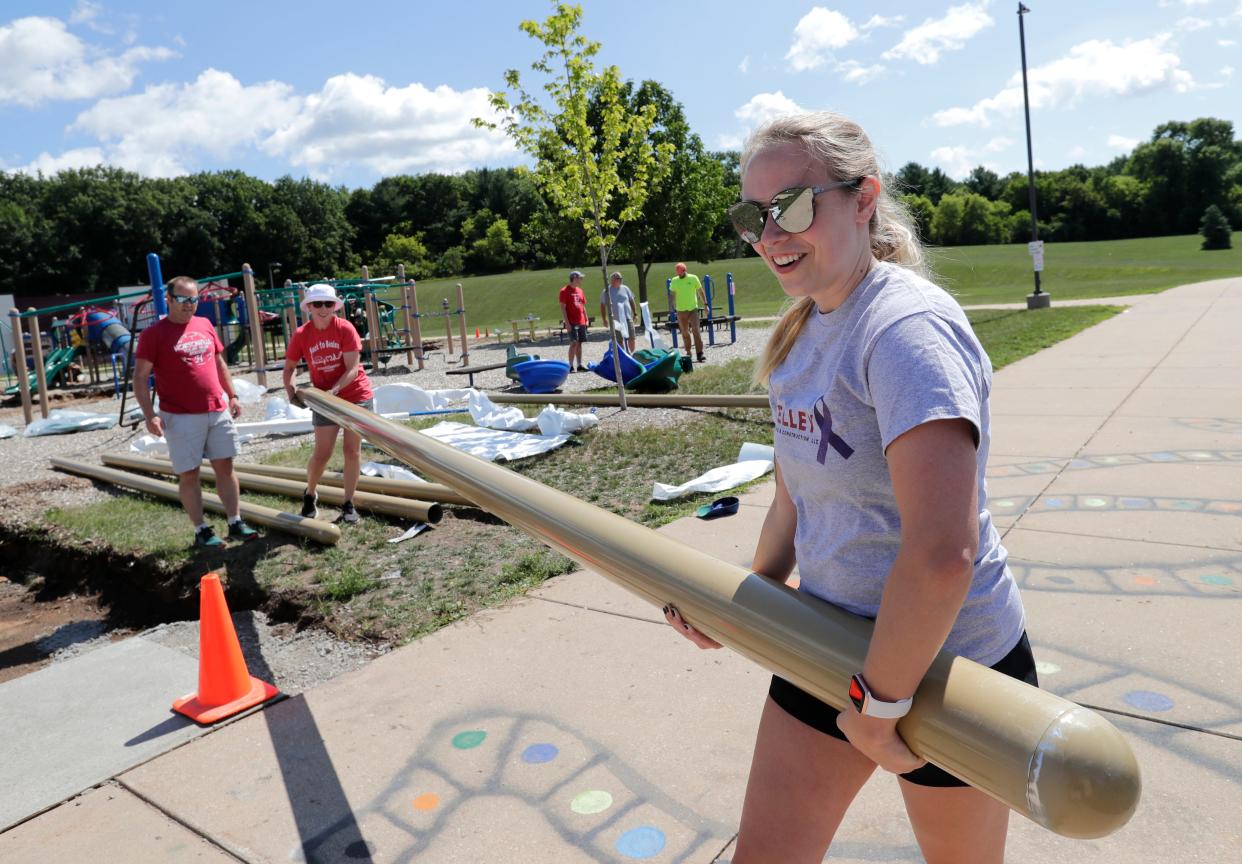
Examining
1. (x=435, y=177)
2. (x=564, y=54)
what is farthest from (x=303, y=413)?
(x=435, y=177)

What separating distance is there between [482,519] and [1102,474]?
4.33 m

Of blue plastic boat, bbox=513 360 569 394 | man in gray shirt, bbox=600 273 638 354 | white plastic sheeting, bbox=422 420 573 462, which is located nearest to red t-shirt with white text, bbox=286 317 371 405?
white plastic sheeting, bbox=422 420 573 462

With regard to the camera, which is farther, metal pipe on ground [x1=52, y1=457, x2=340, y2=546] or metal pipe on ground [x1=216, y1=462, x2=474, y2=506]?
metal pipe on ground [x1=216, y1=462, x2=474, y2=506]

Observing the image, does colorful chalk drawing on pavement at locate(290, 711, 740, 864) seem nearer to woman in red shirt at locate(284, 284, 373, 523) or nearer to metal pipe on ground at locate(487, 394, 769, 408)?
woman in red shirt at locate(284, 284, 373, 523)

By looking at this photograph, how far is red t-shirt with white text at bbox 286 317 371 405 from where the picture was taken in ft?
20.8

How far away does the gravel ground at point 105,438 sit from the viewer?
868 centimetres

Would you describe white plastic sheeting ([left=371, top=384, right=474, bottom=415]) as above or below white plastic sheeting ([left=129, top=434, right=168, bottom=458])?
above

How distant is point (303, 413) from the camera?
11891 mm

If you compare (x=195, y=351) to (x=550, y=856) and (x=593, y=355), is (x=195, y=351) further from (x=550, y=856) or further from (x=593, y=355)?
(x=593, y=355)

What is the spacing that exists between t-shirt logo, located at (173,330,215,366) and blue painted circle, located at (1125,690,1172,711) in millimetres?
5743

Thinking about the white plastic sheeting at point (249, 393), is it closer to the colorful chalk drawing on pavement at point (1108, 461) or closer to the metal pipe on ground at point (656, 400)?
the metal pipe on ground at point (656, 400)

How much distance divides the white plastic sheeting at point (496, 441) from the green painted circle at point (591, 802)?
5.50 meters

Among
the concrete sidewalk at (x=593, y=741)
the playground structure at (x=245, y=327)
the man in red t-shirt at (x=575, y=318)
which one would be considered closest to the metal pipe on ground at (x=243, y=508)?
the concrete sidewalk at (x=593, y=741)

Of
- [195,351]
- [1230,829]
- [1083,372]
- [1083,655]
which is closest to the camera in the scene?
[1230,829]
